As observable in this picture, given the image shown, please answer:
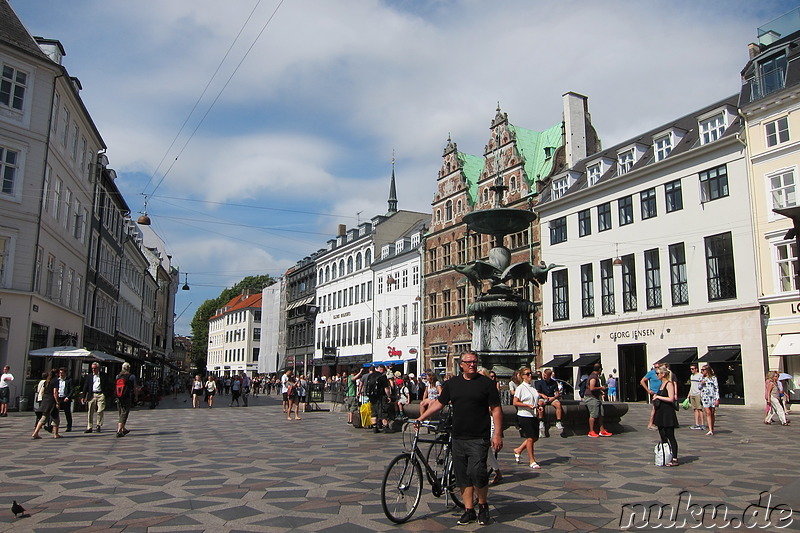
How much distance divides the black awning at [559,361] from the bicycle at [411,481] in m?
32.0

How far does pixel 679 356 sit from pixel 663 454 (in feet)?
76.0

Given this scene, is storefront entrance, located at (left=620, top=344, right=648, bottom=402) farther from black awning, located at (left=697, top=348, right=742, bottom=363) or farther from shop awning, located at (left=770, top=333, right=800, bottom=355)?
shop awning, located at (left=770, top=333, right=800, bottom=355)

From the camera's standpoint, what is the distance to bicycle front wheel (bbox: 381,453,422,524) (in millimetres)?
6680

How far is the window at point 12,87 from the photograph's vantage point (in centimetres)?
2427

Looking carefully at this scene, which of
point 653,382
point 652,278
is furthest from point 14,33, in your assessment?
point 652,278

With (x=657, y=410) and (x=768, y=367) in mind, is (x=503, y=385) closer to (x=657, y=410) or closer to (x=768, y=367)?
(x=657, y=410)

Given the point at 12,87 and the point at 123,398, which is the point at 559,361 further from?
the point at 12,87

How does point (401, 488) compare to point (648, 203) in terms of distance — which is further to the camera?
point (648, 203)

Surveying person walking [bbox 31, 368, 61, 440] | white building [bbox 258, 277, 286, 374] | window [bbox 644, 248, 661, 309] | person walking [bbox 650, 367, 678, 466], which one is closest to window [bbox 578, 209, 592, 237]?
window [bbox 644, 248, 661, 309]

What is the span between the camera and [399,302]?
5522cm

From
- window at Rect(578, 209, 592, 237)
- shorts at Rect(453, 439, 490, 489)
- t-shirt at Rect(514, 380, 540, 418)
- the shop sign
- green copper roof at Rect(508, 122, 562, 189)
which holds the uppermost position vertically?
green copper roof at Rect(508, 122, 562, 189)

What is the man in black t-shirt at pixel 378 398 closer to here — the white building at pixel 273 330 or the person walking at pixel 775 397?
the person walking at pixel 775 397

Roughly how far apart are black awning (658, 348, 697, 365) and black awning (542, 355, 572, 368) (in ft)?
22.7

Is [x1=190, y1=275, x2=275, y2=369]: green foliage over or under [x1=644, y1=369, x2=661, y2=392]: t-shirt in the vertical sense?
over
